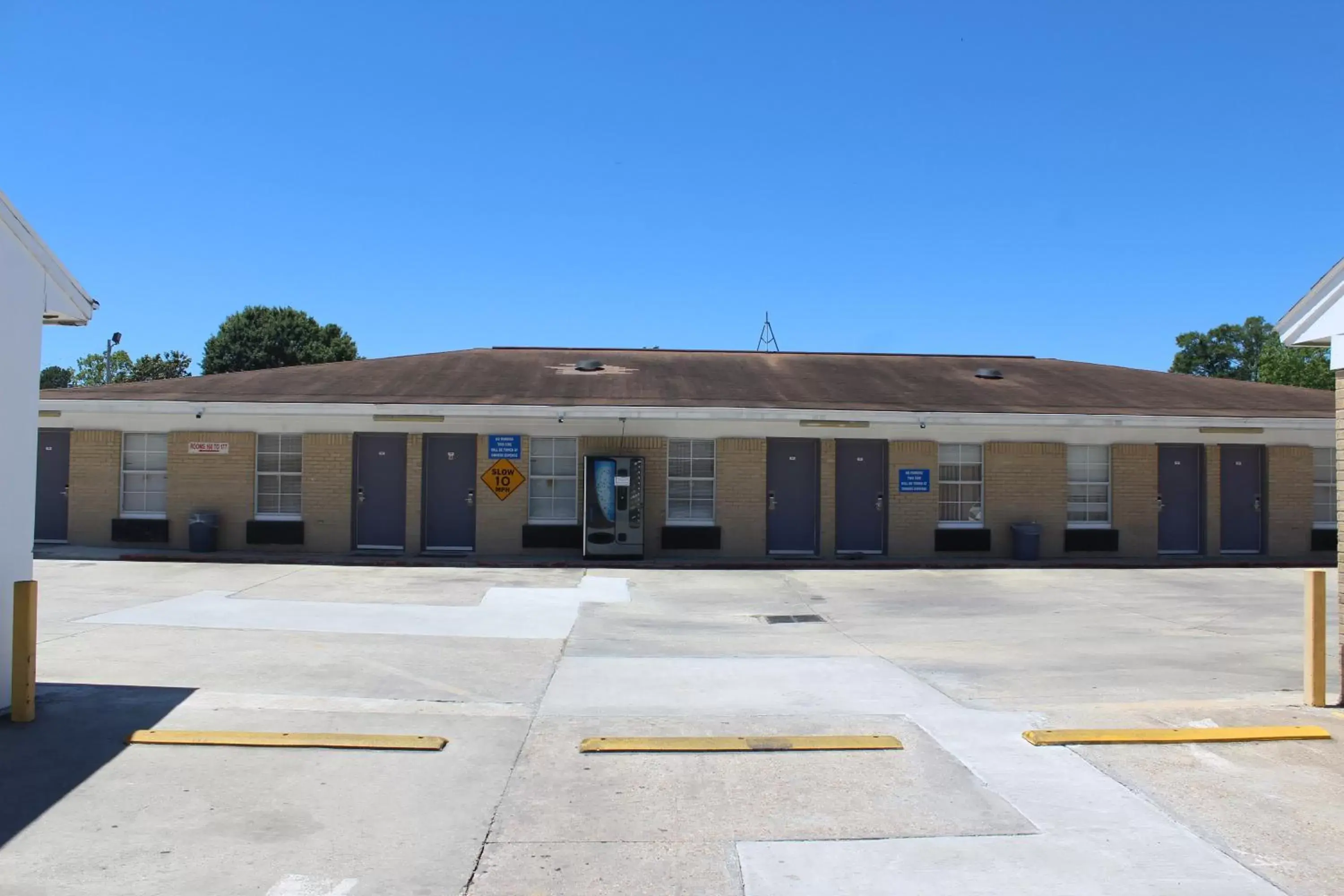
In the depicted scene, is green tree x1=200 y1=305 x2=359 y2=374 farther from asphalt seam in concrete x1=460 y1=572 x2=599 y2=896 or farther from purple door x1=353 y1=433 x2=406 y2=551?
asphalt seam in concrete x1=460 y1=572 x2=599 y2=896

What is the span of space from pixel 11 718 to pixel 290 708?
195cm

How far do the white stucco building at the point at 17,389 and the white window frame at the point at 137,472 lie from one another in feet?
42.4

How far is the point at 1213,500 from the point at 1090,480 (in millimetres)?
2692

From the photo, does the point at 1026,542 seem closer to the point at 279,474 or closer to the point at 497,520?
the point at 497,520

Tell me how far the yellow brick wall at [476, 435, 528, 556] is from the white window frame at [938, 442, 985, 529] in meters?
8.60

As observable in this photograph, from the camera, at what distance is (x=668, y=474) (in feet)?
65.0

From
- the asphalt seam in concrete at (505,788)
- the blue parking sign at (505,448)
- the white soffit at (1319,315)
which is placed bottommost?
the asphalt seam in concrete at (505,788)

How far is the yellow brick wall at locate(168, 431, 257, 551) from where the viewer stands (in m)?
19.5

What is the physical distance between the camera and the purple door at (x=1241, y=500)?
68.5 ft

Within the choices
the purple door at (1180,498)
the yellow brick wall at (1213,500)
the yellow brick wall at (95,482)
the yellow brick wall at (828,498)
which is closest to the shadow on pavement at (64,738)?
the yellow brick wall at (95,482)

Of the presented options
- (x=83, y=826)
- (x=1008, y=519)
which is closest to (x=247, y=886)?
(x=83, y=826)

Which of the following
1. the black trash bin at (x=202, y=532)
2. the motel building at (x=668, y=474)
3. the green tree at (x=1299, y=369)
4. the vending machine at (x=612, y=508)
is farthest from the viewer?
the green tree at (x=1299, y=369)

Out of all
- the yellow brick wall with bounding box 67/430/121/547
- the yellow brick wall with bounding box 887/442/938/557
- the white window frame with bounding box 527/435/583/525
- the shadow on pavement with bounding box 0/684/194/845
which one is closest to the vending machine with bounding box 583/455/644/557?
the white window frame with bounding box 527/435/583/525

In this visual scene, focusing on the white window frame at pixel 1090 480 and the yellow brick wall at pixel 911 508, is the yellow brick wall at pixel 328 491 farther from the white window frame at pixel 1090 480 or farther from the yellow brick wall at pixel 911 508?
the white window frame at pixel 1090 480
